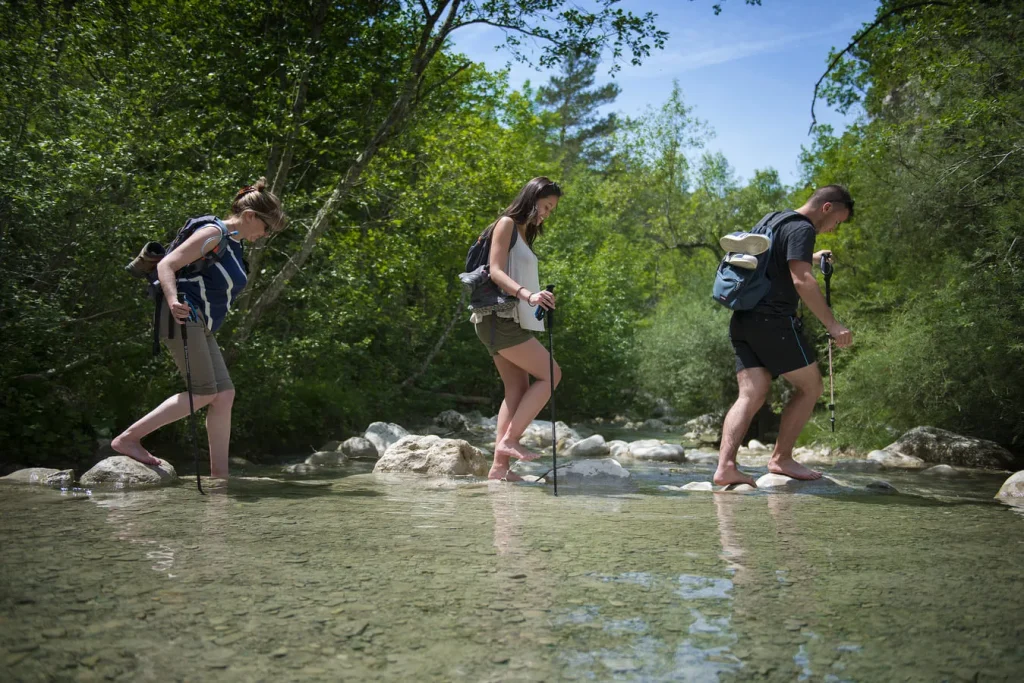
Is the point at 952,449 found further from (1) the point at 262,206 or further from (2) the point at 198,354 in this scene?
(2) the point at 198,354

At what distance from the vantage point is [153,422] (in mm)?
6027

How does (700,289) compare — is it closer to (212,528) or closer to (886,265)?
(886,265)

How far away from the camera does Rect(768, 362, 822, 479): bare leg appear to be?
626 cm

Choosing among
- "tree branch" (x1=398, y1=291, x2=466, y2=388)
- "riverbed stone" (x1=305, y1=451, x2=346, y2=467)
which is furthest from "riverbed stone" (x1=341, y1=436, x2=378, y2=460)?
"tree branch" (x1=398, y1=291, x2=466, y2=388)

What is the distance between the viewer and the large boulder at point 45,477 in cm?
Answer: 602

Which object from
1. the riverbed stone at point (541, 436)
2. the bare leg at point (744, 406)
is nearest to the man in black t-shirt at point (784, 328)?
the bare leg at point (744, 406)

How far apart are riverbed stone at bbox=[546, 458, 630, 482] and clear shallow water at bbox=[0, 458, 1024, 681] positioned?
226 cm

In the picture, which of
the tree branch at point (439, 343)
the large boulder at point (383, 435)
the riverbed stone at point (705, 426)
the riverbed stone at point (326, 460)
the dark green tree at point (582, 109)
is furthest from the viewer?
the dark green tree at point (582, 109)

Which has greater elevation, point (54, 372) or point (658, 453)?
point (54, 372)

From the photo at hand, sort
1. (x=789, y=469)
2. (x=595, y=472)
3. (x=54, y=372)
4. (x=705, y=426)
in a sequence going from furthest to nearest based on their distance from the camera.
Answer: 1. (x=705, y=426)
2. (x=54, y=372)
3. (x=595, y=472)
4. (x=789, y=469)

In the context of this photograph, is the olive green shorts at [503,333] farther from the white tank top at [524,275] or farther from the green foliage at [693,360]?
the green foliage at [693,360]

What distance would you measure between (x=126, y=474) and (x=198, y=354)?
1016 mm

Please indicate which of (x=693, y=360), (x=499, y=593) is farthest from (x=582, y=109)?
(x=499, y=593)

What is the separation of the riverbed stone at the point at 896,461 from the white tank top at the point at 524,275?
7.47 metres
